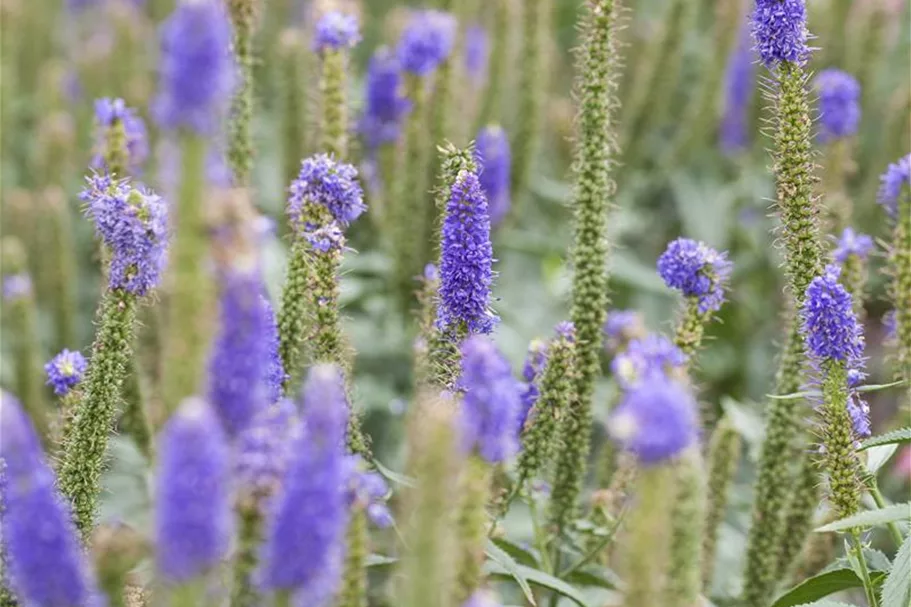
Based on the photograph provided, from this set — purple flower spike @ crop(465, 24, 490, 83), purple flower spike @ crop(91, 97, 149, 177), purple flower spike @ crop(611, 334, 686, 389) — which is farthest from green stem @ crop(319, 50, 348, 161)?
purple flower spike @ crop(465, 24, 490, 83)

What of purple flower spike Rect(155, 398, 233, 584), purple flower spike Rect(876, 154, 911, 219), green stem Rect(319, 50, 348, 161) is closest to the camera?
purple flower spike Rect(155, 398, 233, 584)

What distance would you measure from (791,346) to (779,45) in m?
0.78

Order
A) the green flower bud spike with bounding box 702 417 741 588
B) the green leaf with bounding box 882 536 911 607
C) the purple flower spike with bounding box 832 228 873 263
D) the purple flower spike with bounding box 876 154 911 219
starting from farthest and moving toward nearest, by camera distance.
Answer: the green flower bud spike with bounding box 702 417 741 588 → the purple flower spike with bounding box 832 228 873 263 → the purple flower spike with bounding box 876 154 911 219 → the green leaf with bounding box 882 536 911 607

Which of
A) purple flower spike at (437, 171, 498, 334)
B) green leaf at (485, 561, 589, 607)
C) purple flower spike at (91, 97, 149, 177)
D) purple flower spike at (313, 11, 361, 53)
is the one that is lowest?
green leaf at (485, 561, 589, 607)

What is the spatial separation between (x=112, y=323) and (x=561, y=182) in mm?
3334

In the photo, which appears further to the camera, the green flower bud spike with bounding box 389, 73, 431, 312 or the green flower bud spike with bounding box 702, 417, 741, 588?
the green flower bud spike with bounding box 389, 73, 431, 312

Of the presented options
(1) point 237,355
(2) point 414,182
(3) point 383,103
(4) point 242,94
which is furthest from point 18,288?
(1) point 237,355

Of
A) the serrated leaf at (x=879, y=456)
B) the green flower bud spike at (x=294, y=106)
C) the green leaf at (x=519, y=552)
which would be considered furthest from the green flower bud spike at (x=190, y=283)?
the green flower bud spike at (x=294, y=106)

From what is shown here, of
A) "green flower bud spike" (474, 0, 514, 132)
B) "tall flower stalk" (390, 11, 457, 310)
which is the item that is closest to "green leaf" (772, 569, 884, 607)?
"tall flower stalk" (390, 11, 457, 310)

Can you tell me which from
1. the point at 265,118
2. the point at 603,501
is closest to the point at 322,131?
the point at 603,501

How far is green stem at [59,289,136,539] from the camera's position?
2.22 meters

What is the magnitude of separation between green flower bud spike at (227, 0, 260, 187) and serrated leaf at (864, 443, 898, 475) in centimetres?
158

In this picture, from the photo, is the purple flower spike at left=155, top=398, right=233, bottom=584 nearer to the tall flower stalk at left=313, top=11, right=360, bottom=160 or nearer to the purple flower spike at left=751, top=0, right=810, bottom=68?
the purple flower spike at left=751, top=0, right=810, bottom=68

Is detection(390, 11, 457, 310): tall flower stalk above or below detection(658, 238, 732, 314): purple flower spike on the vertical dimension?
above
